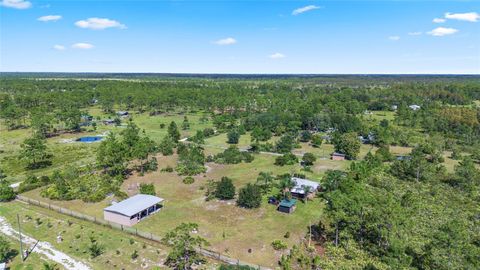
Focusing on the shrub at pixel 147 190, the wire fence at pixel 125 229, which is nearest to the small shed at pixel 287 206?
the wire fence at pixel 125 229

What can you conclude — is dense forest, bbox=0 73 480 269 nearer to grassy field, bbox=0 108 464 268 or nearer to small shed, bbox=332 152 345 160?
small shed, bbox=332 152 345 160

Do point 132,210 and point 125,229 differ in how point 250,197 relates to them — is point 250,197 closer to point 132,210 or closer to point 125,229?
point 132,210

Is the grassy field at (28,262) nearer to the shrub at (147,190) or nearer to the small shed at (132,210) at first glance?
the small shed at (132,210)

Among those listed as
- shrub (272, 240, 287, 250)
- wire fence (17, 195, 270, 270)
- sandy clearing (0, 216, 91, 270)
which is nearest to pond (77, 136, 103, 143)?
wire fence (17, 195, 270, 270)

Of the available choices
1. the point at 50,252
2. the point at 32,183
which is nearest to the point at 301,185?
the point at 50,252

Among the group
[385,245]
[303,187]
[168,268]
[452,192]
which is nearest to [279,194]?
[303,187]

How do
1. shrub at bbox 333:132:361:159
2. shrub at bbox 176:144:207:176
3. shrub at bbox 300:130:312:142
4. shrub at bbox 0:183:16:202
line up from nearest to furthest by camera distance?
shrub at bbox 0:183:16:202, shrub at bbox 176:144:207:176, shrub at bbox 333:132:361:159, shrub at bbox 300:130:312:142
